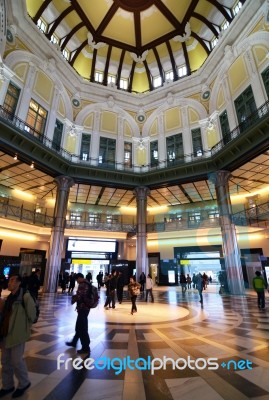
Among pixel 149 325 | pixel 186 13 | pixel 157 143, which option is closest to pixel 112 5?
pixel 186 13

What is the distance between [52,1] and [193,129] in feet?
54.4

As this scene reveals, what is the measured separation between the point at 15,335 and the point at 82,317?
1.98m

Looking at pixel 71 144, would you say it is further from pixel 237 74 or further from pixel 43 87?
pixel 237 74

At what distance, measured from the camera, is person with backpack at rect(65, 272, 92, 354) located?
4.28 metres

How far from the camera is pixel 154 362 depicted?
371 centimetres

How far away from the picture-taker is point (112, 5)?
66.3 feet

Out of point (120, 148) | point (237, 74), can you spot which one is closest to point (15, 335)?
point (120, 148)

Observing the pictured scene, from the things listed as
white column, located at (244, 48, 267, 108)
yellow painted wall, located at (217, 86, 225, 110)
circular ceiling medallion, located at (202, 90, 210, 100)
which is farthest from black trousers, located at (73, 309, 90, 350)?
circular ceiling medallion, located at (202, 90, 210, 100)

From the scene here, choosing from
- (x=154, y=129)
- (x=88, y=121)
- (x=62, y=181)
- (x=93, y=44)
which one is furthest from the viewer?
(x=154, y=129)

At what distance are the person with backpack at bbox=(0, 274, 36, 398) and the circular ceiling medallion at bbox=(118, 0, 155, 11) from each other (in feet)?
86.2

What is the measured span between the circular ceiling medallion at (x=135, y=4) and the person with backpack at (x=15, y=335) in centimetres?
2627

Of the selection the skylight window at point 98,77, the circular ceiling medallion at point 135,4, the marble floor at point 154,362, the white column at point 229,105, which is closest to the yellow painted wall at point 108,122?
the skylight window at point 98,77

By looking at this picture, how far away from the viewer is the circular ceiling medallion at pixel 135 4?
65.9 feet

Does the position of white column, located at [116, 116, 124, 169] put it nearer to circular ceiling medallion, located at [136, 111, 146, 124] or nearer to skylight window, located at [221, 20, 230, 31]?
circular ceiling medallion, located at [136, 111, 146, 124]
